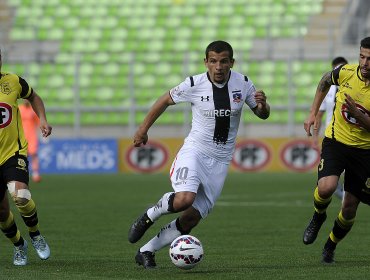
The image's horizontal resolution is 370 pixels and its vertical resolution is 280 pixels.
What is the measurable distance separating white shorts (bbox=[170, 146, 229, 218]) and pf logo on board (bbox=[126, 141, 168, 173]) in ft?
60.8

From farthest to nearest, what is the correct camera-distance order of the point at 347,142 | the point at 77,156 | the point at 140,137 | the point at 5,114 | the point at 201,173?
the point at 77,156 < the point at 5,114 < the point at 347,142 < the point at 201,173 < the point at 140,137

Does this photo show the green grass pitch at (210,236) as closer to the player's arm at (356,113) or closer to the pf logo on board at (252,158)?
the player's arm at (356,113)

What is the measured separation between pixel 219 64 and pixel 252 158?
18.9 metres

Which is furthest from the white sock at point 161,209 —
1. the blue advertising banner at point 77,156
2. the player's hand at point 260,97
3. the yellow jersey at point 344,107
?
the blue advertising banner at point 77,156

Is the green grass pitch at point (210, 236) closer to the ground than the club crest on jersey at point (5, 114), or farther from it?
closer to the ground

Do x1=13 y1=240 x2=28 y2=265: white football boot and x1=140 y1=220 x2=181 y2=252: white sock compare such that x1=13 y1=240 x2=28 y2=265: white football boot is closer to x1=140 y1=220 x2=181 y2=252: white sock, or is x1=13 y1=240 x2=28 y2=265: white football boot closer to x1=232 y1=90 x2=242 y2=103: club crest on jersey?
x1=140 y1=220 x2=181 y2=252: white sock

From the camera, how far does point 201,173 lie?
909cm

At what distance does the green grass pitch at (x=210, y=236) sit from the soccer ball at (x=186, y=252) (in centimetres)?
11

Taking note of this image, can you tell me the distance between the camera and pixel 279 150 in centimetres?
2764

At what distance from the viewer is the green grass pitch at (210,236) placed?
9.02m

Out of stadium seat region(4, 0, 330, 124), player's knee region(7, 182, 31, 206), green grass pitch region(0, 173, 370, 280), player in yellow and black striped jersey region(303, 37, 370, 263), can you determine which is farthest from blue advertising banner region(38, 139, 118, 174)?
player in yellow and black striped jersey region(303, 37, 370, 263)

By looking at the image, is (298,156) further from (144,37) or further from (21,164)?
(21,164)

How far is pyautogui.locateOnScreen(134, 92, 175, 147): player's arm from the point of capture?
353 inches

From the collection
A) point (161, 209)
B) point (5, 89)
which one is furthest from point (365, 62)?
point (5, 89)
